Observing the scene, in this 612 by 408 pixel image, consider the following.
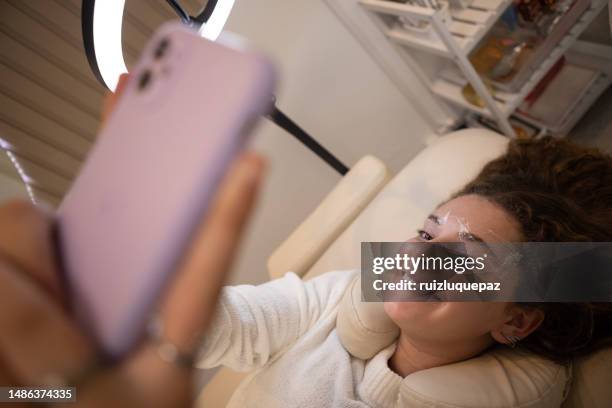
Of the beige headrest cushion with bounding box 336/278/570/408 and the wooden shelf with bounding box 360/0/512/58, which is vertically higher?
the wooden shelf with bounding box 360/0/512/58

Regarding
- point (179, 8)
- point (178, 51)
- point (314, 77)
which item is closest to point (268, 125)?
point (314, 77)

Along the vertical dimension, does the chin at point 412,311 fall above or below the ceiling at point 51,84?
below

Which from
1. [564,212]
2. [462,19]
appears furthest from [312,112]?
[564,212]

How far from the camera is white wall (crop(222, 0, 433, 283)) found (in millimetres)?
1309

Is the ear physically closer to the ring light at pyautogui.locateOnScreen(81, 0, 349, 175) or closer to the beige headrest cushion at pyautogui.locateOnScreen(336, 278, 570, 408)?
the beige headrest cushion at pyautogui.locateOnScreen(336, 278, 570, 408)

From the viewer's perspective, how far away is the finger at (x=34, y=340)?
254 millimetres

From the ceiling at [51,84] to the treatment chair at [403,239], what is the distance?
0.68m

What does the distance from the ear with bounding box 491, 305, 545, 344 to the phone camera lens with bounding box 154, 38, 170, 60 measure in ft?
2.29

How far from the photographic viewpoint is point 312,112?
155 cm

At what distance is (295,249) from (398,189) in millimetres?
388

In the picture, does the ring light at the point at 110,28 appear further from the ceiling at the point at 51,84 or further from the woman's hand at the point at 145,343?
the ceiling at the point at 51,84

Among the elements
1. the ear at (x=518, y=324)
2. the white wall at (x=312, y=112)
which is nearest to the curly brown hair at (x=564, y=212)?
the ear at (x=518, y=324)

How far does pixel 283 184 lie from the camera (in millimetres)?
1619

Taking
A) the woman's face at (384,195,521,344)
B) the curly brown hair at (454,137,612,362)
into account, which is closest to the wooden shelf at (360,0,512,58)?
the curly brown hair at (454,137,612,362)
